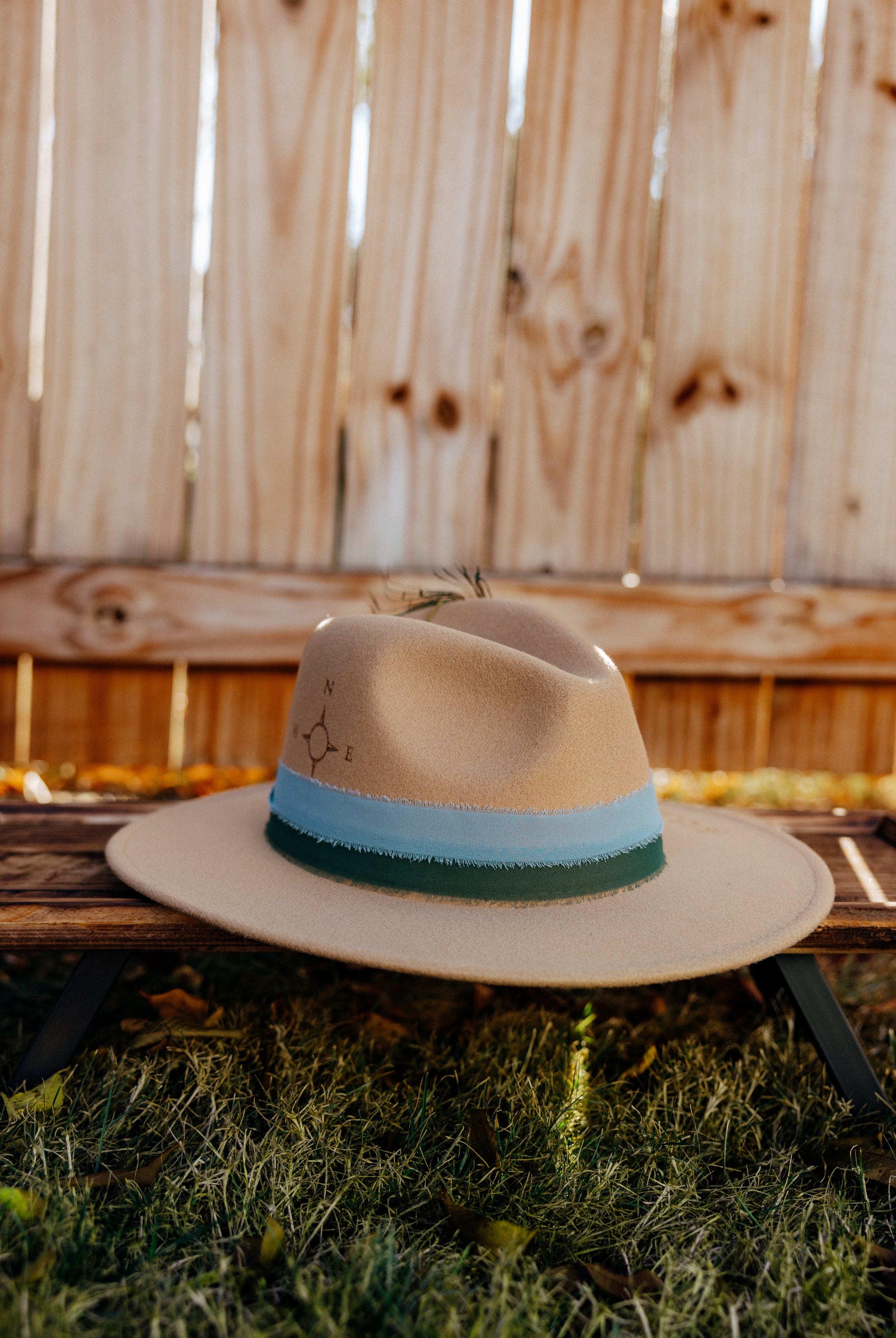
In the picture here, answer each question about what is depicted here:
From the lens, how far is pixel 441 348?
2723mm

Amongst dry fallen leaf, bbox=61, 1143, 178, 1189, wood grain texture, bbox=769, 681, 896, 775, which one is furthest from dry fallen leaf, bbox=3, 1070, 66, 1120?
wood grain texture, bbox=769, 681, 896, 775

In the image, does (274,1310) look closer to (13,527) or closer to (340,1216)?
(340,1216)

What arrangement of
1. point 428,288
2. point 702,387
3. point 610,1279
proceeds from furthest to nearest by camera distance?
point 702,387 → point 428,288 → point 610,1279

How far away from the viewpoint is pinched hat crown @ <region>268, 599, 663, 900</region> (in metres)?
1.42

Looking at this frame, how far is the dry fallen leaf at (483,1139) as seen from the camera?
1435 millimetres

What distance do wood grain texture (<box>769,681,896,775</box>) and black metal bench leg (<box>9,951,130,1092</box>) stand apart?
2.09m

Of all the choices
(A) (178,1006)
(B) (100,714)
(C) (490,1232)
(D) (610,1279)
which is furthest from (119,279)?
(D) (610,1279)

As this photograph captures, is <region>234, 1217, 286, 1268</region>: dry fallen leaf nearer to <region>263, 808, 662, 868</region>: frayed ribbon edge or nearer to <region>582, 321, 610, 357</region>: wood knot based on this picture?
<region>263, 808, 662, 868</region>: frayed ribbon edge

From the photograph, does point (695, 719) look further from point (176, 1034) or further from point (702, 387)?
point (176, 1034)

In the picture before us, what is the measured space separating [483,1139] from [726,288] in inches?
92.6

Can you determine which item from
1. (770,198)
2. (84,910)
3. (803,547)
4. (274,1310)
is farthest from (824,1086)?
(770,198)

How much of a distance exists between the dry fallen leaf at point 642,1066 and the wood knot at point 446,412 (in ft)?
5.66

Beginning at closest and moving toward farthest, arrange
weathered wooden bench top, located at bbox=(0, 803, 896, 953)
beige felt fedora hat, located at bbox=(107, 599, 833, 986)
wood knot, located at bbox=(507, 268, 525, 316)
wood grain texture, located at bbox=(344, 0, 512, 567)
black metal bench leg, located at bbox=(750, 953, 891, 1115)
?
beige felt fedora hat, located at bbox=(107, 599, 833, 986), weathered wooden bench top, located at bbox=(0, 803, 896, 953), black metal bench leg, located at bbox=(750, 953, 891, 1115), wood grain texture, located at bbox=(344, 0, 512, 567), wood knot, located at bbox=(507, 268, 525, 316)

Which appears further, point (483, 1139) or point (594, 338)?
point (594, 338)
